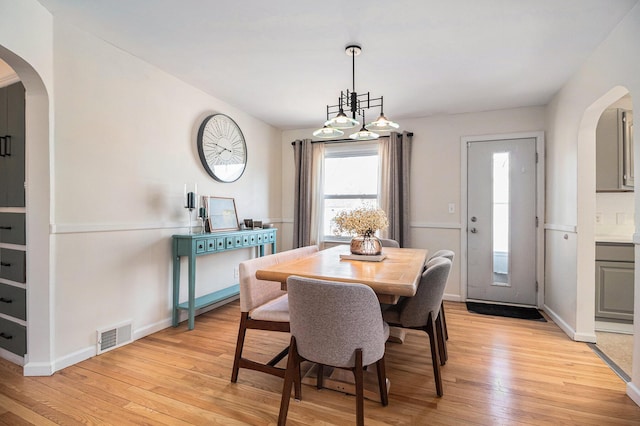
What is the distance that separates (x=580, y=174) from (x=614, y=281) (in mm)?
1219

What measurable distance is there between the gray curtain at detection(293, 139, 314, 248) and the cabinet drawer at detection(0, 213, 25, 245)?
299cm

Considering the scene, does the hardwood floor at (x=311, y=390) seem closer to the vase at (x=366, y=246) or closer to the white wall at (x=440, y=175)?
the vase at (x=366, y=246)

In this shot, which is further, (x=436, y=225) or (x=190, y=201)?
(x=436, y=225)

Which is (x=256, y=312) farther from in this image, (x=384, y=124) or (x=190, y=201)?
(x=384, y=124)

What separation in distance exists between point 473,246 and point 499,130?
4.79ft

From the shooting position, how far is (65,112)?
2.21 meters

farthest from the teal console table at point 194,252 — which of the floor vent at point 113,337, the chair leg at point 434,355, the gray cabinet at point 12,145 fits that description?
the chair leg at point 434,355

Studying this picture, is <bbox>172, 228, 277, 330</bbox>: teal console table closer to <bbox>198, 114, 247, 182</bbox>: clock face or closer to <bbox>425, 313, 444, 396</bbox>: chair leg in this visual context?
<bbox>198, 114, 247, 182</bbox>: clock face

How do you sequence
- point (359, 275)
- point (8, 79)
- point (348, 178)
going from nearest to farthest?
point (359, 275) → point (8, 79) → point (348, 178)

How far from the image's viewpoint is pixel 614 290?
122 inches

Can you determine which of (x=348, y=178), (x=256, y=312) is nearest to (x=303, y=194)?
(x=348, y=178)

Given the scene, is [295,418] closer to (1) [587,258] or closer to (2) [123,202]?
(2) [123,202]

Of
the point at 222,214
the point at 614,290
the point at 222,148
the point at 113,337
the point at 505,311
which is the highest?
the point at 222,148

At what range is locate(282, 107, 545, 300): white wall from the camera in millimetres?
3984
